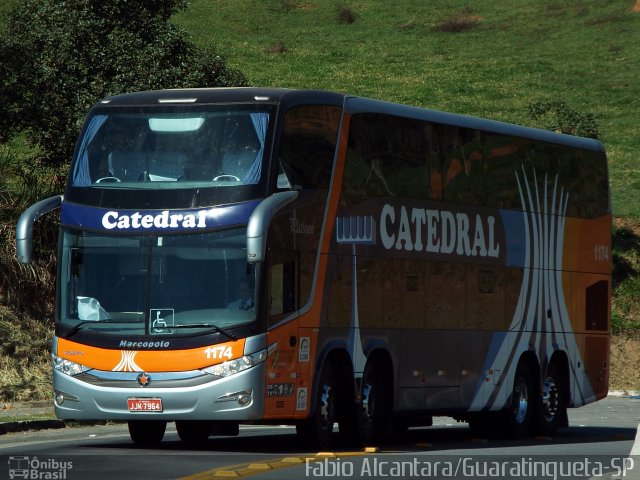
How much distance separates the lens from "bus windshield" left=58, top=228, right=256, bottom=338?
699 inches

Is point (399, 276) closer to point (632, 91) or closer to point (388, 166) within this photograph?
point (388, 166)

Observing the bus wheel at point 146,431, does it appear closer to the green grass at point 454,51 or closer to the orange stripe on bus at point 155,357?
the orange stripe on bus at point 155,357

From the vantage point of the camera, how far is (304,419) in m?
18.8

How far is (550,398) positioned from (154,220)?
932 cm

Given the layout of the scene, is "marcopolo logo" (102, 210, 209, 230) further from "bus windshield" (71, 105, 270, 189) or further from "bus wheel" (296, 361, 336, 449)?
"bus wheel" (296, 361, 336, 449)

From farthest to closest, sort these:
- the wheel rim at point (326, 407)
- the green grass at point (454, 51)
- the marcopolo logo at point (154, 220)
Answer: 1. the green grass at point (454, 51)
2. the wheel rim at point (326, 407)
3. the marcopolo logo at point (154, 220)

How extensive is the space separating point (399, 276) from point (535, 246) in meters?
4.26

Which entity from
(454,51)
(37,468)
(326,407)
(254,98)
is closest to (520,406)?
(326,407)

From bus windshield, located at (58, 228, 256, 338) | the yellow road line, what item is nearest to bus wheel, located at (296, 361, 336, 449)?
the yellow road line

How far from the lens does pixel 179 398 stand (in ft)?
57.7

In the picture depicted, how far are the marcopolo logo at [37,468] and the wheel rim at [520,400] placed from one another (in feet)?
30.5

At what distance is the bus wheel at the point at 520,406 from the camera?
23781mm

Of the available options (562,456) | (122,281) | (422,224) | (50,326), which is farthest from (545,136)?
A: (50,326)

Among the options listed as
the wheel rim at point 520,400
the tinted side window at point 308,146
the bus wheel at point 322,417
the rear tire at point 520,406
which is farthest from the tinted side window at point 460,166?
the wheel rim at point 520,400
